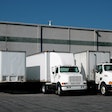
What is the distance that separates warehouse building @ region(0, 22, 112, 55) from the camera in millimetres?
39219

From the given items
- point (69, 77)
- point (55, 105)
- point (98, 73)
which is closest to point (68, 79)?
point (69, 77)

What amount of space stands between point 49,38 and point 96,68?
55.9 feet

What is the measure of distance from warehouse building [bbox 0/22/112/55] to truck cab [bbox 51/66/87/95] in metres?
15.5

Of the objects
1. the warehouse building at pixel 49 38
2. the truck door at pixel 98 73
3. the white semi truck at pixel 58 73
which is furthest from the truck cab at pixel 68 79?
the warehouse building at pixel 49 38

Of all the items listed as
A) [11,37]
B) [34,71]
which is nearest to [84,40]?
[11,37]

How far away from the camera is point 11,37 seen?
3925cm

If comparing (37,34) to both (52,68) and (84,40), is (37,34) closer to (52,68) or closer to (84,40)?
(84,40)

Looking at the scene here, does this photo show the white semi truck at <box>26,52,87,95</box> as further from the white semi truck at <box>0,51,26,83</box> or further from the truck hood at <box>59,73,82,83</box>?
the white semi truck at <box>0,51,26,83</box>

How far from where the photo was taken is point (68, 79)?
78.0 feet

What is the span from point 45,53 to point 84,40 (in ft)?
59.9

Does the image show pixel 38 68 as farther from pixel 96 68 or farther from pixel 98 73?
pixel 98 73

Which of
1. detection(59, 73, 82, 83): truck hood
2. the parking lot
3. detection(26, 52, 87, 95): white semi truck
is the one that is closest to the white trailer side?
detection(26, 52, 87, 95): white semi truck

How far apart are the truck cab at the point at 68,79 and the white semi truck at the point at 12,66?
2.68 m

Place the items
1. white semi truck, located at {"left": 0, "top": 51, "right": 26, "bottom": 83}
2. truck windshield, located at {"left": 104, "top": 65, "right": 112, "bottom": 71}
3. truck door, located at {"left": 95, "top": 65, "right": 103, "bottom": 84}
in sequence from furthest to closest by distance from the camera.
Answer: truck door, located at {"left": 95, "top": 65, "right": 103, "bottom": 84}
white semi truck, located at {"left": 0, "top": 51, "right": 26, "bottom": 83}
truck windshield, located at {"left": 104, "top": 65, "right": 112, "bottom": 71}
